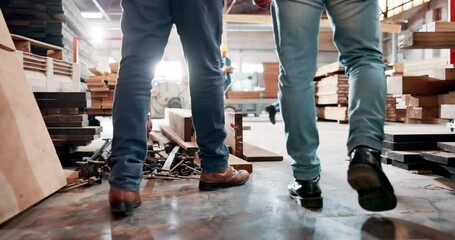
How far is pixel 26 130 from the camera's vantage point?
165 centimetres

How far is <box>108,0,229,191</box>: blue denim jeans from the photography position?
1.49 metres

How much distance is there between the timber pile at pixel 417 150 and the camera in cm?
210

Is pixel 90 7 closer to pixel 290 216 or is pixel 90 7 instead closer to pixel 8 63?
pixel 8 63

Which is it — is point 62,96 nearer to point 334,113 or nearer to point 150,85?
point 150,85

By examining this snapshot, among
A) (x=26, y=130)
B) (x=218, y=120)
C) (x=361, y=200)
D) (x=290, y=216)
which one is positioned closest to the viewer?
(x=361, y=200)

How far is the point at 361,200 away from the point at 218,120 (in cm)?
77

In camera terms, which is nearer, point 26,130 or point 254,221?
point 254,221

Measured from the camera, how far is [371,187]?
3.90 feet

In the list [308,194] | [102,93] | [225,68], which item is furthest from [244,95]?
[308,194]

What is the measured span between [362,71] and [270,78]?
10773 mm

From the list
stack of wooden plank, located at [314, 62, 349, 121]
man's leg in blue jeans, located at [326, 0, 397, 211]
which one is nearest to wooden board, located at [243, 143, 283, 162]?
man's leg in blue jeans, located at [326, 0, 397, 211]

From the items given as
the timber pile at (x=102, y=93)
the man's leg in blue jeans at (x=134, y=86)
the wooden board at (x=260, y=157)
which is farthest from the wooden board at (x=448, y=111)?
the timber pile at (x=102, y=93)

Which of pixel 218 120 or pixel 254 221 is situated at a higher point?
pixel 218 120

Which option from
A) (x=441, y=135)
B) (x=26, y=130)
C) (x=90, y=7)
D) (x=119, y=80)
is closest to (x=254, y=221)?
(x=119, y=80)
